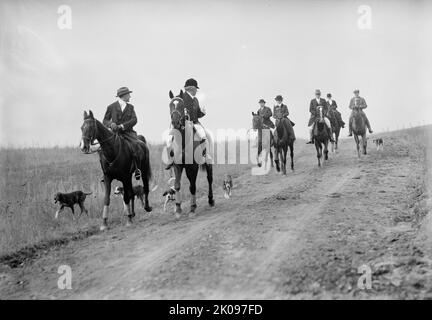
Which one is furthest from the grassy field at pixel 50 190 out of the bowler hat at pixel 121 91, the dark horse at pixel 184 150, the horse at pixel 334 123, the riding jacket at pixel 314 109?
the horse at pixel 334 123

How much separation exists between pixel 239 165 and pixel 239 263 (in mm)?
16106

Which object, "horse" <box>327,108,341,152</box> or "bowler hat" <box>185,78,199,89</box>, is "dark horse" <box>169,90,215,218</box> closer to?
"bowler hat" <box>185,78,199,89</box>

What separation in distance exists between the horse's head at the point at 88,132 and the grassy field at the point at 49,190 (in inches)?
79.2

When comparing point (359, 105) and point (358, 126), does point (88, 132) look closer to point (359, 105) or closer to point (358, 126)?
point (358, 126)

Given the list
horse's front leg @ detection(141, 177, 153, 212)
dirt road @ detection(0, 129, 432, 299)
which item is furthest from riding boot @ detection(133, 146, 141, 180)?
dirt road @ detection(0, 129, 432, 299)

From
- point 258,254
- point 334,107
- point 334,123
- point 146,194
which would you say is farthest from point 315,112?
point 258,254

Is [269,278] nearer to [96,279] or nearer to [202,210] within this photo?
[96,279]

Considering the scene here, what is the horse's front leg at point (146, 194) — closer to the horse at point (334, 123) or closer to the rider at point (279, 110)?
the rider at point (279, 110)

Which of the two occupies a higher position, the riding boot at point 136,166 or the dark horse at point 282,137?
the dark horse at point 282,137

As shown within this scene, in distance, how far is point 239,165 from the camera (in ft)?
73.2

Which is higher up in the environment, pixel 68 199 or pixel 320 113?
pixel 320 113

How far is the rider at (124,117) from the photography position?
1084 centimetres

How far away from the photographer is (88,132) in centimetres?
943

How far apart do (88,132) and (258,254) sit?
4.82 metres
